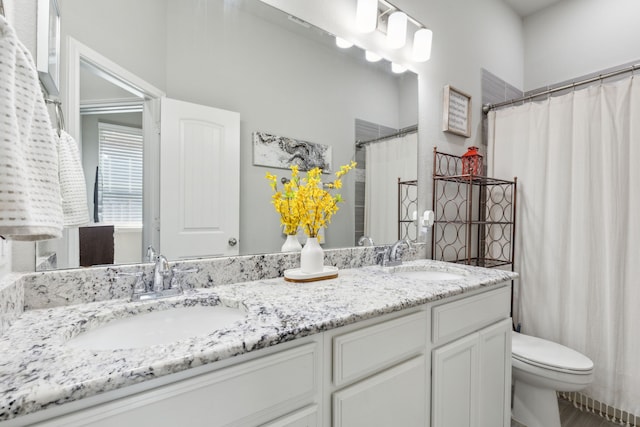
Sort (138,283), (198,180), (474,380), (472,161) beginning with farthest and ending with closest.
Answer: (472,161) < (474,380) < (198,180) < (138,283)

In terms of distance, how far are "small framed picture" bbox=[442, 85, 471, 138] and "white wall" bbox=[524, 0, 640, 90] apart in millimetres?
891

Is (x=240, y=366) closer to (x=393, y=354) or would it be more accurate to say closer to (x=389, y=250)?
(x=393, y=354)

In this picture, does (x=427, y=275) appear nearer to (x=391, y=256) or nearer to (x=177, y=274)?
(x=391, y=256)

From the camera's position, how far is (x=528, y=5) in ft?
7.61

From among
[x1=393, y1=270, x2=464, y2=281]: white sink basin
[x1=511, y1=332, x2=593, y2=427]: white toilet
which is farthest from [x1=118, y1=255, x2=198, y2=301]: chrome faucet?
[x1=511, y1=332, x2=593, y2=427]: white toilet

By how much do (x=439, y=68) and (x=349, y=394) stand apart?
6.11ft

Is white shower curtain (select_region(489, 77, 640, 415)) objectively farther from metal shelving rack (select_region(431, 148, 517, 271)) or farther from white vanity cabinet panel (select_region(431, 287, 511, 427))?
white vanity cabinet panel (select_region(431, 287, 511, 427))

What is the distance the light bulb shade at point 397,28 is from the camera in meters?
1.59

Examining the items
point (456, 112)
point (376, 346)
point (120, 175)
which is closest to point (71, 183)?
point (120, 175)

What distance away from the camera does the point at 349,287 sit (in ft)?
3.56

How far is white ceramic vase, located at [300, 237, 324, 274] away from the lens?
46.3 inches

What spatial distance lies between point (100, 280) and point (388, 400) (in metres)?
0.93

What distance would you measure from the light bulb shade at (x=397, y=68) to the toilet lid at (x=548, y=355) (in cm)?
162

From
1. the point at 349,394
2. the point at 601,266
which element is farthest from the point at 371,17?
the point at 601,266
